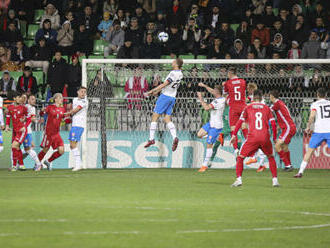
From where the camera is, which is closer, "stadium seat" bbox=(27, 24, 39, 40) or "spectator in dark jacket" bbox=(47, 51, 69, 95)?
"spectator in dark jacket" bbox=(47, 51, 69, 95)

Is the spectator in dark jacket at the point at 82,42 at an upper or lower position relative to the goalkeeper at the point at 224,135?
upper

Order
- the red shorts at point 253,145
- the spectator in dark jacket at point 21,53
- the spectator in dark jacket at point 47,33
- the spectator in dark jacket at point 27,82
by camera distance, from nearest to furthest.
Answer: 1. the red shorts at point 253,145
2. the spectator in dark jacket at point 27,82
3. the spectator in dark jacket at point 21,53
4. the spectator in dark jacket at point 47,33

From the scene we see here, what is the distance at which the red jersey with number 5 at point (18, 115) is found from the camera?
54.4ft

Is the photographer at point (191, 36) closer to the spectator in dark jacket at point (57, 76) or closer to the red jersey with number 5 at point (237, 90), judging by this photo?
the spectator in dark jacket at point (57, 76)

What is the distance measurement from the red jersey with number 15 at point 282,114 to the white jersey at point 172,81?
7.11ft

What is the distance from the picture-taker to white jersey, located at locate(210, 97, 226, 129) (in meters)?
17.0

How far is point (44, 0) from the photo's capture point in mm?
25125

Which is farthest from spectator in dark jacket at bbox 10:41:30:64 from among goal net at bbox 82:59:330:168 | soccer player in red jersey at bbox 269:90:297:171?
soccer player in red jersey at bbox 269:90:297:171

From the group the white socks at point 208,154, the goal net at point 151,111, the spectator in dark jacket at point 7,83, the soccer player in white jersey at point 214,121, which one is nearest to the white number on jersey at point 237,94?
the soccer player in white jersey at point 214,121

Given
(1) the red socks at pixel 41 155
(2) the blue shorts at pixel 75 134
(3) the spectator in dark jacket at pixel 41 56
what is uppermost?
(3) the spectator in dark jacket at pixel 41 56

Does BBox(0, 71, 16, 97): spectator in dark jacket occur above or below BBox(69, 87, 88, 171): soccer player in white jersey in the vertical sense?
above

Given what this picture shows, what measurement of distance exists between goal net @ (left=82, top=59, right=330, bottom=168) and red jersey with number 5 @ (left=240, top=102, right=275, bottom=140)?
565 centimetres

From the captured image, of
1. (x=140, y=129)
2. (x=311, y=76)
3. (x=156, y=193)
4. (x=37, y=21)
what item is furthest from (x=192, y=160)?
(x=37, y=21)

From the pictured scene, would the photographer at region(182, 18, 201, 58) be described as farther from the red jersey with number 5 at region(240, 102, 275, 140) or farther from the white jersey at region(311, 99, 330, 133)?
the red jersey with number 5 at region(240, 102, 275, 140)
